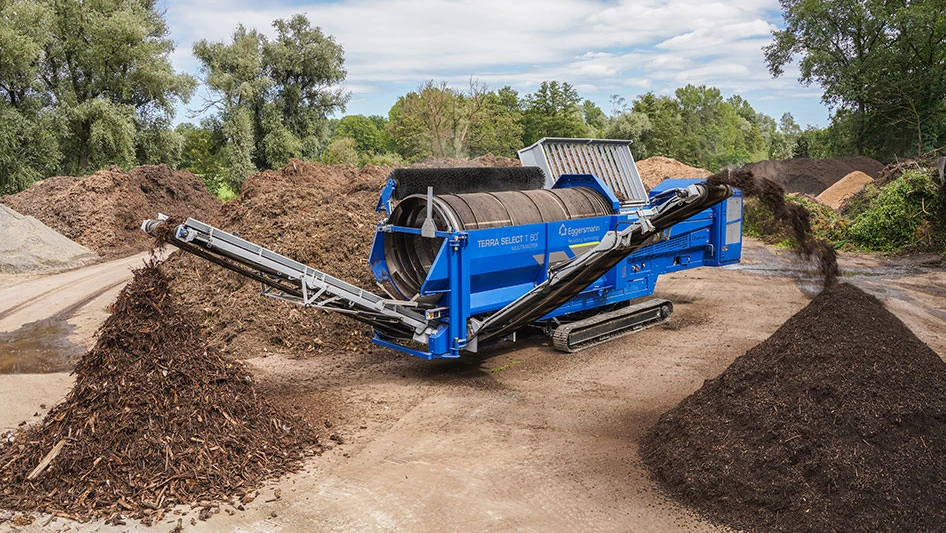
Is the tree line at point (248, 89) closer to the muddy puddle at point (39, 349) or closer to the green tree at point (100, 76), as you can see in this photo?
the green tree at point (100, 76)

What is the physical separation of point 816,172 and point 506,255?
28.0 meters

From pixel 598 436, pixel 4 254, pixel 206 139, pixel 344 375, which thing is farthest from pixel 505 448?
pixel 206 139

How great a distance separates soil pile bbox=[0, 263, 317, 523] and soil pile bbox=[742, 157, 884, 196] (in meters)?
28.4

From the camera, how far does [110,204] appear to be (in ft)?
70.6

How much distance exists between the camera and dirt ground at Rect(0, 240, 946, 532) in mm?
5148

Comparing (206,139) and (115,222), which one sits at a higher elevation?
(206,139)

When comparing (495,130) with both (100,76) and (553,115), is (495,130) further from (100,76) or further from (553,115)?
(100,76)

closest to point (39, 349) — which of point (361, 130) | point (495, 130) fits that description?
point (495, 130)

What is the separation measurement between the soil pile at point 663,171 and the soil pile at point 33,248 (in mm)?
22182

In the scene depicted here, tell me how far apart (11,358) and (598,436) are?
27.4 ft

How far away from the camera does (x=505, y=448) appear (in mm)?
6348

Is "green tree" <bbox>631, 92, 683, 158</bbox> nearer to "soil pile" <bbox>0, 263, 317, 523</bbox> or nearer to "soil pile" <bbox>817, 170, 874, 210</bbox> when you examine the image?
"soil pile" <bbox>817, 170, 874, 210</bbox>

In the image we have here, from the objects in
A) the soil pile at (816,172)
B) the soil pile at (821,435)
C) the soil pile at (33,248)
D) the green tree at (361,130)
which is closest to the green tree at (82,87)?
the soil pile at (33,248)

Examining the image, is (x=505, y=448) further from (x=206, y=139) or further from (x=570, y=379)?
(x=206, y=139)
